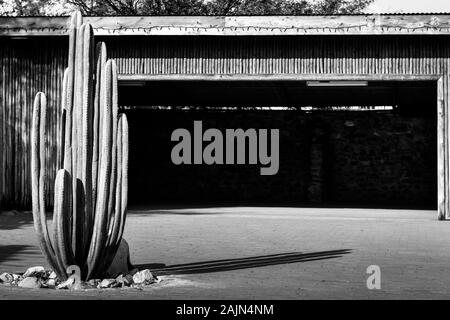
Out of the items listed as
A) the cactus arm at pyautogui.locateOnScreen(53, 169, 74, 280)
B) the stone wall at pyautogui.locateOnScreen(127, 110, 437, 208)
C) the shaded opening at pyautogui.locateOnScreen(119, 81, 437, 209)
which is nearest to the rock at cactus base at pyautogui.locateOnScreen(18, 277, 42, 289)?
the cactus arm at pyautogui.locateOnScreen(53, 169, 74, 280)

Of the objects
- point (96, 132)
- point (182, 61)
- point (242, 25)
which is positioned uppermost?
point (242, 25)

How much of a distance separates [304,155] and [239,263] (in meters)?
19.1

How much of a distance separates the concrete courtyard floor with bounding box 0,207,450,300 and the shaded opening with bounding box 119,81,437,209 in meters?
8.92

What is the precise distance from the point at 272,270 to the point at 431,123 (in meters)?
20.2

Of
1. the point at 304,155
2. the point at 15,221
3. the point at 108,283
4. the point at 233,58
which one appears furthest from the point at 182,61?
the point at 108,283

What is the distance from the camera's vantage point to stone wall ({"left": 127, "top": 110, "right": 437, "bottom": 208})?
28.6 m

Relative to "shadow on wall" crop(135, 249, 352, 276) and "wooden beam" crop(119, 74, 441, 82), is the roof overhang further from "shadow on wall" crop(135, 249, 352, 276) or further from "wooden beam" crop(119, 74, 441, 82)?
"shadow on wall" crop(135, 249, 352, 276)

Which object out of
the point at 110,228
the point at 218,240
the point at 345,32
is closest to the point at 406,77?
the point at 345,32

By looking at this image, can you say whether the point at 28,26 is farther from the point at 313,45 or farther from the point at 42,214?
the point at 42,214

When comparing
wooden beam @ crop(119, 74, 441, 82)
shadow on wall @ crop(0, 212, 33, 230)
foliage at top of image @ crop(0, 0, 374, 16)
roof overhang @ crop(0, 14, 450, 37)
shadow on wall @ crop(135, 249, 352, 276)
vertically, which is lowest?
shadow on wall @ crop(135, 249, 352, 276)

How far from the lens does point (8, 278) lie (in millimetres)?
8281

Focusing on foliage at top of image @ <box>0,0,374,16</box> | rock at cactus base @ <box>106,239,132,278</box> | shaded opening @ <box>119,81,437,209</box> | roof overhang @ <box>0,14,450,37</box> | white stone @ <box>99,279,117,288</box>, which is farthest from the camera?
foliage at top of image @ <box>0,0,374,16</box>

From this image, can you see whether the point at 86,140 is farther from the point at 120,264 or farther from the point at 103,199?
the point at 120,264

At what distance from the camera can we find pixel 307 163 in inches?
1145
